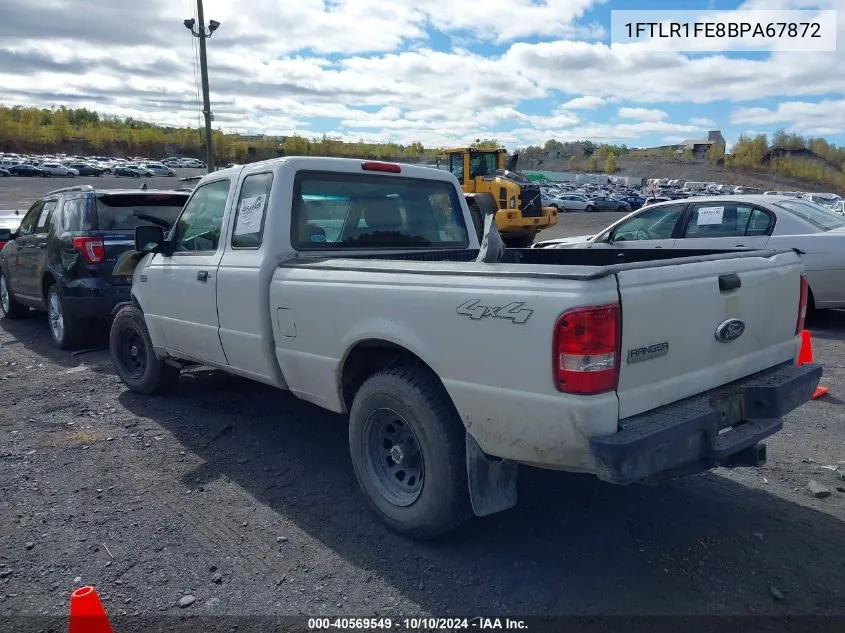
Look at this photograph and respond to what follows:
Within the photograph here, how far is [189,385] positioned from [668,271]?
4917 mm

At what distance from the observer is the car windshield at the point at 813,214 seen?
312 inches

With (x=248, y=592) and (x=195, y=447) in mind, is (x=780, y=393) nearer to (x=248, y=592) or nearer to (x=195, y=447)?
(x=248, y=592)

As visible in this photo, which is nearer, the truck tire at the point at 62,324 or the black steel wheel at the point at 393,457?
the black steel wheel at the point at 393,457

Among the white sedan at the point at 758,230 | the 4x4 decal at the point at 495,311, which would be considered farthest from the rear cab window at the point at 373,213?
the white sedan at the point at 758,230

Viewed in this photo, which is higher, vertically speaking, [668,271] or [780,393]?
[668,271]

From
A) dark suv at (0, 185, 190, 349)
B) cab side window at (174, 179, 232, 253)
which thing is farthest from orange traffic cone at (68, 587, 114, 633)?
dark suv at (0, 185, 190, 349)

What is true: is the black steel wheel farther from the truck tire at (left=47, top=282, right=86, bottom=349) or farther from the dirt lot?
the truck tire at (left=47, top=282, right=86, bottom=349)

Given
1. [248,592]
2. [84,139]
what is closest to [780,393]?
[248,592]

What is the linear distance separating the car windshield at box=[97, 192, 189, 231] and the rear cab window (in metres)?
3.59

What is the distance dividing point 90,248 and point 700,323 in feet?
21.4

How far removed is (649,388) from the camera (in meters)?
2.85

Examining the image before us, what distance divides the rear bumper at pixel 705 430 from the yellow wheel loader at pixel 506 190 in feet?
51.8

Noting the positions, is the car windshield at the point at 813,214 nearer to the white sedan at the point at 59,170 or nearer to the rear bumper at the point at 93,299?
the rear bumper at the point at 93,299

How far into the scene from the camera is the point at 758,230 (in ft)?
26.0
